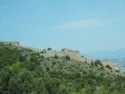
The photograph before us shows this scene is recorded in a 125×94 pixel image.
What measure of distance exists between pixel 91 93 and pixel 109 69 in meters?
63.2

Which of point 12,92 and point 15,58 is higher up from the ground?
point 15,58

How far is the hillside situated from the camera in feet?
210

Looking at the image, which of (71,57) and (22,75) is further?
(71,57)

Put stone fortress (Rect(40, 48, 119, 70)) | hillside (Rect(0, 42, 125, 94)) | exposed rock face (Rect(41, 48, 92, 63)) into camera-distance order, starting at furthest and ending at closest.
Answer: stone fortress (Rect(40, 48, 119, 70))
exposed rock face (Rect(41, 48, 92, 63))
hillside (Rect(0, 42, 125, 94))

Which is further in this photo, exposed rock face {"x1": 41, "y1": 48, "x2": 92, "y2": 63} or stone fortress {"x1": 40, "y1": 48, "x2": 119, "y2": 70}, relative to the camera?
stone fortress {"x1": 40, "y1": 48, "x2": 119, "y2": 70}

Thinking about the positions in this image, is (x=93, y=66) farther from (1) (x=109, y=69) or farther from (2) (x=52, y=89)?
(2) (x=52, y=89)

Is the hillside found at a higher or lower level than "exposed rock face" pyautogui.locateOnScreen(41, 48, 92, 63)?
lower

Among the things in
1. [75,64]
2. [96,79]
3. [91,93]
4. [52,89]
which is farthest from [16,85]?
[75,64]

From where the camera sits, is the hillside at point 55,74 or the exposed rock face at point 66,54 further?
the exposed rock face at point 66,54

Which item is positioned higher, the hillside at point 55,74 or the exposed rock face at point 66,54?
the exposed rock face at point 66,54

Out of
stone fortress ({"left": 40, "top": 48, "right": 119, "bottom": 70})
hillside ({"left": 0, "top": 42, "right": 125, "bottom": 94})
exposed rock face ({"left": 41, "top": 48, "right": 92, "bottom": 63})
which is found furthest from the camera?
stone fortress ({"left": 40, "top": 48, "right": 119, "bottom": 70})

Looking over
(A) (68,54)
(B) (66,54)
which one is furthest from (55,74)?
(A) (68,54)

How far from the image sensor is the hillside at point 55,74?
210 feet

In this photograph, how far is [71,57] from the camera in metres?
133
